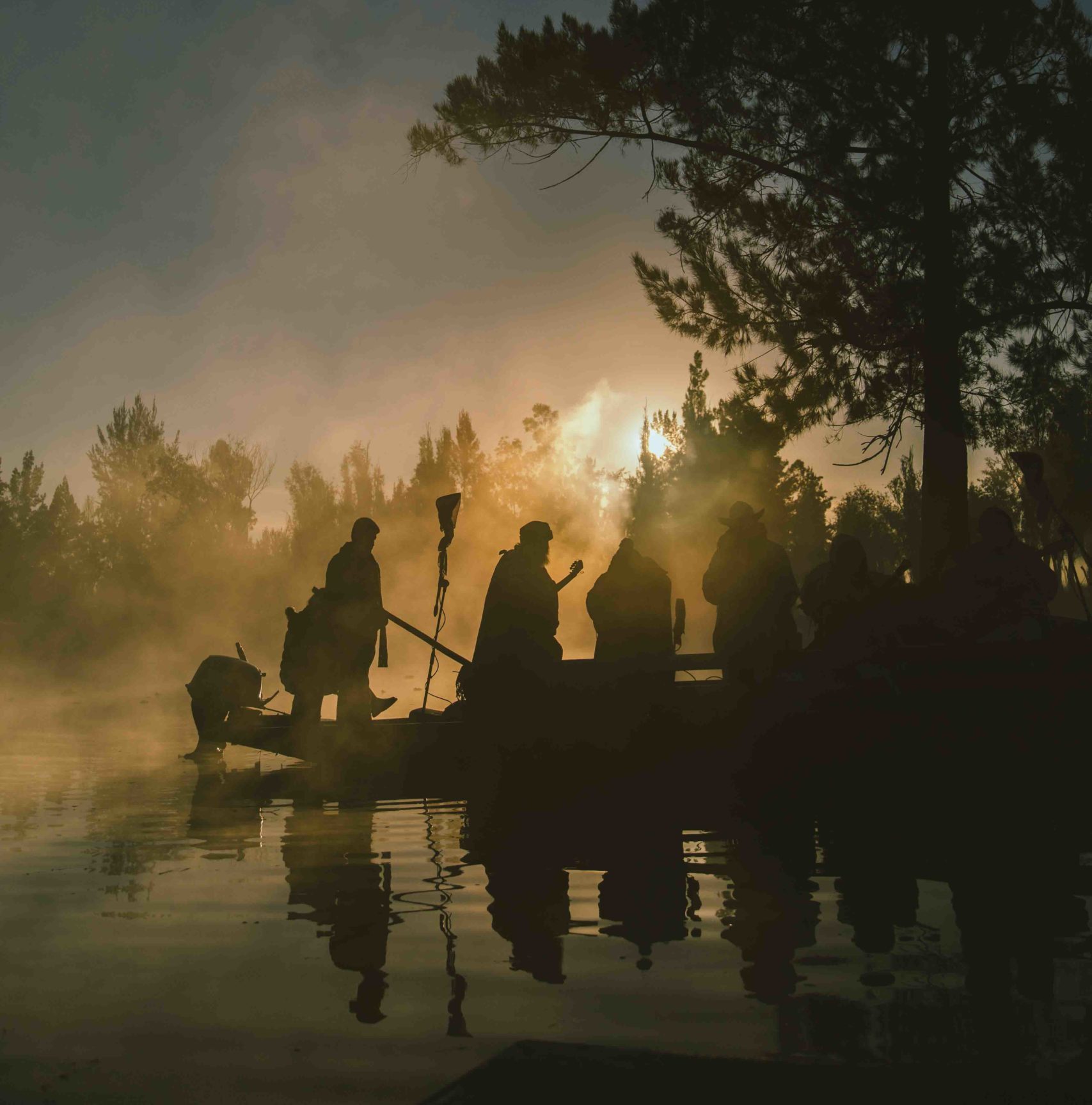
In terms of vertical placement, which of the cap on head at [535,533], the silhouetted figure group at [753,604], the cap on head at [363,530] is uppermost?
the cap on head at [363,530]

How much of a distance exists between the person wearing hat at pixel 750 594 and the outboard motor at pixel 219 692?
20.2ft

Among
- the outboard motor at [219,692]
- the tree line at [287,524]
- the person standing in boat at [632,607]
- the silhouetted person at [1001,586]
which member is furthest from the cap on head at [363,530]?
the tree line at [287,524]

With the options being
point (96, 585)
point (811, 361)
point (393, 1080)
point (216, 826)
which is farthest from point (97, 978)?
point (96, 585)

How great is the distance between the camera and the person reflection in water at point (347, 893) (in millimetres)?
3359

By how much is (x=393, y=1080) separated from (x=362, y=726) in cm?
773

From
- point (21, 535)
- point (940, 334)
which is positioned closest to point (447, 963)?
point (940, 334)

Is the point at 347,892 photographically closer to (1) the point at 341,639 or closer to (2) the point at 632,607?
(2) the point at 632,607

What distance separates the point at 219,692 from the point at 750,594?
6.90 metres

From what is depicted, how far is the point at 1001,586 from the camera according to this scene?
26.9 ft

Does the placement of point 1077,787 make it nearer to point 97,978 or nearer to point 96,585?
point 97,978

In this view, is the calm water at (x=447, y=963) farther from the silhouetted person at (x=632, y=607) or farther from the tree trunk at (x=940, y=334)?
the tree trunk at (x=940, y=334)

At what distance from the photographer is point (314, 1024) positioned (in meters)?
2.86

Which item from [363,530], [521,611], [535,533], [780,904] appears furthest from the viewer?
[363,530]

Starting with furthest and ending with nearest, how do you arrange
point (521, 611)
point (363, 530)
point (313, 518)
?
point (313, 518)
point (363, 530)
point (521, 611)
